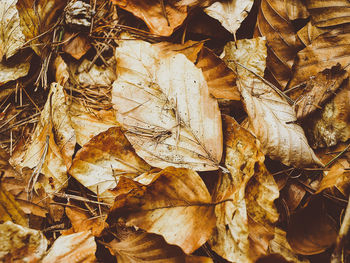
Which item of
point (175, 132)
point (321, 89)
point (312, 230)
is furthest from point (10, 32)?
point (312, 230)

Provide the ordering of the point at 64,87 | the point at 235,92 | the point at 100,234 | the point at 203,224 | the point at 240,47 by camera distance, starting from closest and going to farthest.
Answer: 1. the point at 203,224
2. the point at 100,234
3. the point at 235,92
4. the point at 240,47
5. the point at 64,87

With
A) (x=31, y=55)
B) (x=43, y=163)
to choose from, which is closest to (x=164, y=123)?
(x=43, y=163)

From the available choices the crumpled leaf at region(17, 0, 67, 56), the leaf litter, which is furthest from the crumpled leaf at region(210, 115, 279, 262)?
the crumpled leaf at region(17, 0, 67, 56)

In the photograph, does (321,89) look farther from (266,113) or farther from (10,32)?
(10,32)

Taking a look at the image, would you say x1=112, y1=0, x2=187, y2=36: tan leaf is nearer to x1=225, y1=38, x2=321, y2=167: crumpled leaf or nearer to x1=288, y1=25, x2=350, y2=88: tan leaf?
x1=225, y1=38, x2=321, y2=167: crumpled leaf

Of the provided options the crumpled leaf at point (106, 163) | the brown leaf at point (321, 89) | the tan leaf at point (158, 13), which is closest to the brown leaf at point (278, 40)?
the brown leaf at point (321, 89)

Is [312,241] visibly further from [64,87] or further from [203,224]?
[64,87]
